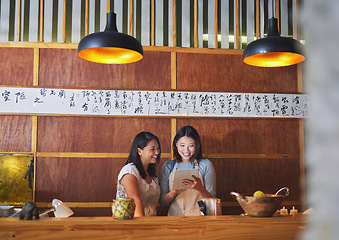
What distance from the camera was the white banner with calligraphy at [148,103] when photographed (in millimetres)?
3701

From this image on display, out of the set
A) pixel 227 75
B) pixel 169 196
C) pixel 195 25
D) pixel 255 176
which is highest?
pixel 195 25

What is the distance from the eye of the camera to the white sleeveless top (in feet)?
8.71

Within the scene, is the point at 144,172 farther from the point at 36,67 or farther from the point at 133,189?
the point at 36,67

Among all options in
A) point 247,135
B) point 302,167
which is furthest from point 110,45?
point 302,167

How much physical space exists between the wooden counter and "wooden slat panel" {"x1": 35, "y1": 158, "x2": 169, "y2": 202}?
6.43 feet

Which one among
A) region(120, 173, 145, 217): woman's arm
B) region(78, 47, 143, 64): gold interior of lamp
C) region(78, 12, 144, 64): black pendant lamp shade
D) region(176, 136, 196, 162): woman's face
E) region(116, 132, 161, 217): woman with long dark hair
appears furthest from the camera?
region(176, 136, 196, 162): woman's face

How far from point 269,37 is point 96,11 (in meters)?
2.15

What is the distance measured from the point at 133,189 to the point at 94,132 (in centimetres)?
144

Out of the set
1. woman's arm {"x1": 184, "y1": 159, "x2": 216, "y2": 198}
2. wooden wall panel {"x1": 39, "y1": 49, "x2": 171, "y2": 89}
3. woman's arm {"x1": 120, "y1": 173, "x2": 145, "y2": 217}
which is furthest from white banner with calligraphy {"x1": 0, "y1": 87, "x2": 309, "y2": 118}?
woman's arm {"x1": 120, "y1": 173, "x2": 145, "y2": 217}

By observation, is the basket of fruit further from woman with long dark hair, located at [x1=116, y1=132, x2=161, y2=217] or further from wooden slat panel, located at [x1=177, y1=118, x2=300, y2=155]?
wooden slat panel, located at [x1=177, y1=118, x2=300, y2=155]

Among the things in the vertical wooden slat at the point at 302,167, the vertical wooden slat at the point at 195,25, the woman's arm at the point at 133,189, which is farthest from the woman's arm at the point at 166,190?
the vertical wooden slat at the point at 302,167

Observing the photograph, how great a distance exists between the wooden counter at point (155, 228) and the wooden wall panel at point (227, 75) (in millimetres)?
2290

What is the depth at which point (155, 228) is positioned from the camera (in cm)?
171

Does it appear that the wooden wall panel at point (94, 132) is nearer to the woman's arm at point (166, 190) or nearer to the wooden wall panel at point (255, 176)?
the woman's arm at point (166, 190)
